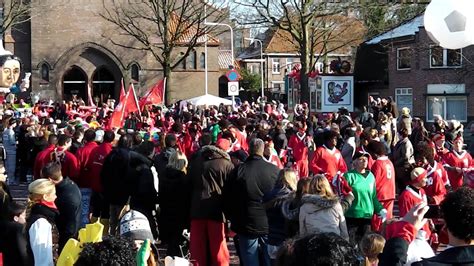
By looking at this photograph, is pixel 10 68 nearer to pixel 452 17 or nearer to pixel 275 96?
pixel 452 17

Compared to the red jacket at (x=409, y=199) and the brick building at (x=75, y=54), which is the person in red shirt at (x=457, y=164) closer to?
the red jacket at (x=409, y=199)

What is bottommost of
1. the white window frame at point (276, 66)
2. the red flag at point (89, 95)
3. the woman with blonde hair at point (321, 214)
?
the woman with blonde hair at point (321, 214)

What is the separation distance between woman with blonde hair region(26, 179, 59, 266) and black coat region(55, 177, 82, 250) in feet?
1.75

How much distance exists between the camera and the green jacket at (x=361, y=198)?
9141 millimetres

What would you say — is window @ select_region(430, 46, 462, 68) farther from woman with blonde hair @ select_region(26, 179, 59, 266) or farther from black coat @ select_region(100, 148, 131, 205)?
woman with blonde hair @ select_region(26, 179, 59, 266)

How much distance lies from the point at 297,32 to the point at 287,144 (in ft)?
71.4

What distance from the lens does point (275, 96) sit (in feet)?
203

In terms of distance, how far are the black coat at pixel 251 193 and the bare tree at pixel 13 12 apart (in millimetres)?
35047

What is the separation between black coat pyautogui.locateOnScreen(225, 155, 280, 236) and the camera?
8.86m

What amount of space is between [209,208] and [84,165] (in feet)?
12.1

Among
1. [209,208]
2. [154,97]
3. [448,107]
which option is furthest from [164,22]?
[209,208]

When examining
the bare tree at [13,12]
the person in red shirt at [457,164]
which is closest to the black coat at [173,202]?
the person in red shirt at [457,164]

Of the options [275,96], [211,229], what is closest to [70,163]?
[211,229]

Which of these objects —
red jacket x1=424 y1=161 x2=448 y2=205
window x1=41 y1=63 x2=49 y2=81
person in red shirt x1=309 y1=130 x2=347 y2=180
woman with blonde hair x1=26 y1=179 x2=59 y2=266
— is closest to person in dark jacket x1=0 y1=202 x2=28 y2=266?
woman with blonde hair x1=26 y1=179 x2=59 y2=266
